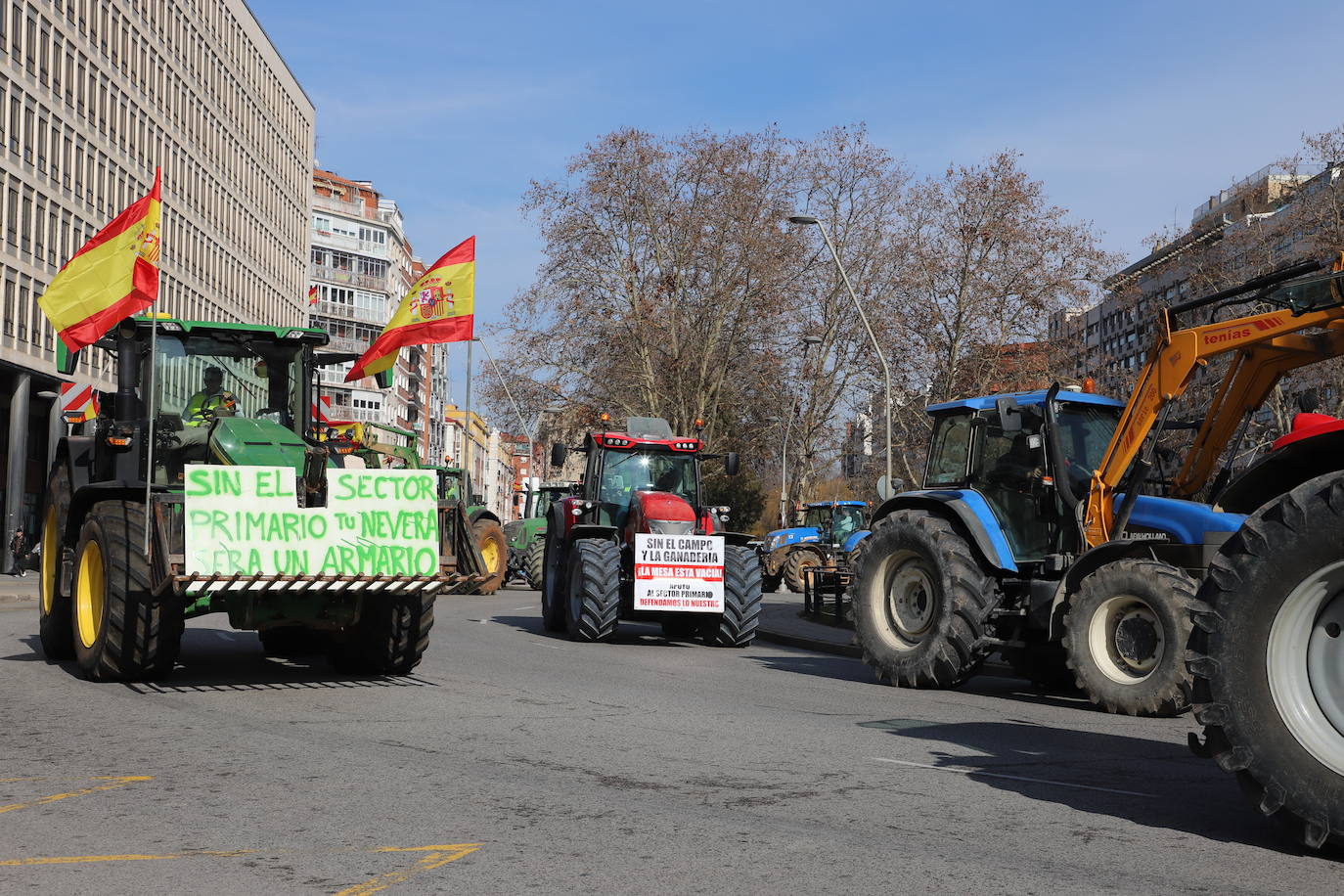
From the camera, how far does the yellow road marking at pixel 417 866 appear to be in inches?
193

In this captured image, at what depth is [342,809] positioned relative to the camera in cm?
627

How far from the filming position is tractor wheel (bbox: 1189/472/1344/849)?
17.4 ft

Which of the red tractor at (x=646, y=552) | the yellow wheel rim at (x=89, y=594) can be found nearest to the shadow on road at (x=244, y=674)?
the yellow wheel rim at (x=89, y=594)

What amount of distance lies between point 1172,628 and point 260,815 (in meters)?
6.75

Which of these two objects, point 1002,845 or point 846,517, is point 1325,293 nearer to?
point 1002,845

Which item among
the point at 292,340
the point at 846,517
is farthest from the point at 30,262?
the point at 292,340

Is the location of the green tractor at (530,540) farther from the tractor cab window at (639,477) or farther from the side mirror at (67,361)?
the side mirror at (67,361)

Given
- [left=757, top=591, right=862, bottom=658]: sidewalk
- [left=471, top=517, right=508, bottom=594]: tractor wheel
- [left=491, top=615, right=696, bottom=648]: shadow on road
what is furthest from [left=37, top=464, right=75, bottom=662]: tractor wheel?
[left=471, top=517, right=508, bottom=594]: tractor wheel

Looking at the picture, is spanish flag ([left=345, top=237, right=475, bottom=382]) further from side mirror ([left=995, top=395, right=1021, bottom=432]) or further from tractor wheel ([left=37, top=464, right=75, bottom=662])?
side mirror ([left=995, top=395, right=1021, bottom=432])

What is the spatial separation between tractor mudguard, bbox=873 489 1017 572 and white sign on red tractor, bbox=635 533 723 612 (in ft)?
14.1

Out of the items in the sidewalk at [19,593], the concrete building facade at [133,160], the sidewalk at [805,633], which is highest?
the concrete building facade at [133,160]

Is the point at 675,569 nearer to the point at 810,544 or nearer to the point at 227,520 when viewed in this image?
the point at 227,520

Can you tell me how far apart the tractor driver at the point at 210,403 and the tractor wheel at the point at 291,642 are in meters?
2.41

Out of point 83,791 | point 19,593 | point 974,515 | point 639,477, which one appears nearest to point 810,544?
point 639,477
